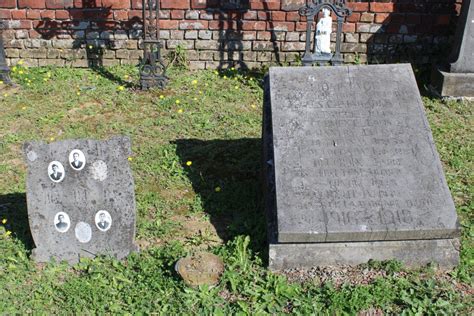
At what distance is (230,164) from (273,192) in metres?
Result: 1.42

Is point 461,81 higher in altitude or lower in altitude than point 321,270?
higher

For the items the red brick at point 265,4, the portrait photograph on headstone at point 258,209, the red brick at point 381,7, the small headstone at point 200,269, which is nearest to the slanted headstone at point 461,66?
the portrait photograph on headstone at point 258,209

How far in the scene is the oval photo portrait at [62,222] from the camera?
4562 mm

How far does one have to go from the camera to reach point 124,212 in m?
4.59

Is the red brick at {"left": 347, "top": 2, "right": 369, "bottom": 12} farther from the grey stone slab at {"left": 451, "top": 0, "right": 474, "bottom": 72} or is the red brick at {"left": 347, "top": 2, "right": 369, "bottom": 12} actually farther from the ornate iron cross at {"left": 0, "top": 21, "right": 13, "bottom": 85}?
the ornate iron cross at {"left": 0, "top": 21, "right": 13, "bottom": 85}

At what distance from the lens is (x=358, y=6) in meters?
7.93

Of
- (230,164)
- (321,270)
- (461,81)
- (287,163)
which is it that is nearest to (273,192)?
(287,163)

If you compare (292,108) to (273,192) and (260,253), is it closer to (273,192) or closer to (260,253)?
(273,192)

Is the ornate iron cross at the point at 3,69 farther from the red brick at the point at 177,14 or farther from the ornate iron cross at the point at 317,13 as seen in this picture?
the ornate iron cross at the point at 317,13

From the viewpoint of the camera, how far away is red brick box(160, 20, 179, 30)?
8.03 metres

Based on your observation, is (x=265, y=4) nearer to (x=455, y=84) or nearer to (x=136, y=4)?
(x=136, y=4)

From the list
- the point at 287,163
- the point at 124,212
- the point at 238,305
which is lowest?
the point at 238,305

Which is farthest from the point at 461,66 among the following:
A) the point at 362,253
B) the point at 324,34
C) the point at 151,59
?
the point at 362,253

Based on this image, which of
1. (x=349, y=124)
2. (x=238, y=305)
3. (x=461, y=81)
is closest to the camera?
(x=238, y=305)
